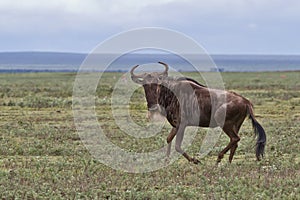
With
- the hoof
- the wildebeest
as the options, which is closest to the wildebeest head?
the wildebeest

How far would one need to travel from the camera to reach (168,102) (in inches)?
557

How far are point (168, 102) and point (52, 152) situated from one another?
10.4ft

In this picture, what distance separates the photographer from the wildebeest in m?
13.5

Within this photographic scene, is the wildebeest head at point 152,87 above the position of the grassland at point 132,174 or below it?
above

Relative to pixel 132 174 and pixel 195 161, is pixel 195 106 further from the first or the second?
pixel 132 174

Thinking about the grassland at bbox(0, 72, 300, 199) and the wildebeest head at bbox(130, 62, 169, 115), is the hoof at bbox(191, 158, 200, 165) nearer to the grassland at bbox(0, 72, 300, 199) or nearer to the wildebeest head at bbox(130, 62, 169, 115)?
the grassland at bbox(0, 72, 300, 199)

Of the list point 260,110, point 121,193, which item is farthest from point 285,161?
point 260,110

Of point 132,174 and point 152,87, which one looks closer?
point 132,174

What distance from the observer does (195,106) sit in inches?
546

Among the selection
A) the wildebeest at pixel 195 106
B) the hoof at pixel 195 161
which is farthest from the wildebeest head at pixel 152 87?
the hoof at pixel 195 161

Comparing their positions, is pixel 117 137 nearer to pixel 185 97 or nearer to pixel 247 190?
pixel 185 97

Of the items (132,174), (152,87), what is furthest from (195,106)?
(132,174)

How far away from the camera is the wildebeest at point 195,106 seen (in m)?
13.5

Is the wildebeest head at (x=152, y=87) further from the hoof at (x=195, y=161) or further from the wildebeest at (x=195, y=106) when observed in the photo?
the hoof at (x=195, y=161)
